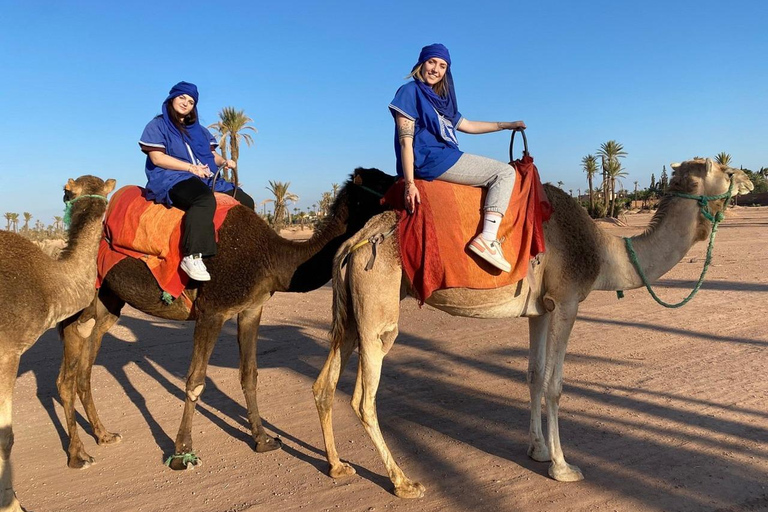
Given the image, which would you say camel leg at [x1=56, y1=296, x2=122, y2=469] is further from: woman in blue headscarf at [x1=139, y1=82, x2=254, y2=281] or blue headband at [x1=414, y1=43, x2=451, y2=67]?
blue headband at [x1=414, y1=43, x2=451, y2=67]

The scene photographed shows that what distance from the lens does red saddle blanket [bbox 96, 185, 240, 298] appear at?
16.6 ft

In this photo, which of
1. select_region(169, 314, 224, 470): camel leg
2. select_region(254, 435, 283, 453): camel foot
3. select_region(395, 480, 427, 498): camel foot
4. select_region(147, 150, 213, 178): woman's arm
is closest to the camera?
select_region(395, 480, 427, 498): camel foot

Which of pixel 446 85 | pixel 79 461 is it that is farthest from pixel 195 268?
pixel 446 85

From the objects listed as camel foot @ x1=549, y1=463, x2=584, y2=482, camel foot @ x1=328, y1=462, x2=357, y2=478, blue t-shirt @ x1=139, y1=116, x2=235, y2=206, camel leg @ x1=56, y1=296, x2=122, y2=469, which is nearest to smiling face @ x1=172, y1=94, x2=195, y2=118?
blue t-shirt @ x1=139, y1=116, x2=235, y2=206

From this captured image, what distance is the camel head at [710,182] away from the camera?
182 inches

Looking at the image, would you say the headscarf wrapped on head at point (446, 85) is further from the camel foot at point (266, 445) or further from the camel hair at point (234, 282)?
the camel foot at point (266, 445)

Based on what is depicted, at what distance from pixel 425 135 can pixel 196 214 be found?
208cm

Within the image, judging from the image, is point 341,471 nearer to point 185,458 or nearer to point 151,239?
point 185,458

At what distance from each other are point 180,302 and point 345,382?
2570 millimetres

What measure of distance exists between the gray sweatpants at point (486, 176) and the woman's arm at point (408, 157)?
29 cm

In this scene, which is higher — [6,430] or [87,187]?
[87,187]

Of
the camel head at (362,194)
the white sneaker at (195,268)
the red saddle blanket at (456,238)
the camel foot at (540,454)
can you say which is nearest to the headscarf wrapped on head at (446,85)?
the red saddle blanket at (456,238)

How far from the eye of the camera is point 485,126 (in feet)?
16.6

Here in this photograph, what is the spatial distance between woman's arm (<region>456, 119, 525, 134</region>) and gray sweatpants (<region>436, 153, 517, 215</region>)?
1.91 ft
